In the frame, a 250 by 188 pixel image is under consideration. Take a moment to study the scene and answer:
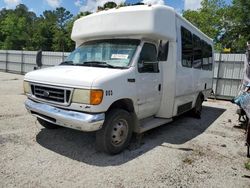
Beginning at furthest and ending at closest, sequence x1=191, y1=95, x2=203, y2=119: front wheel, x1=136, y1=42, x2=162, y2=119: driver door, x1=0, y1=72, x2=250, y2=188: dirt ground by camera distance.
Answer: x1=191, y1=95, x2=203, y2=119: front wheel < x1=136, y1=42, x2=162, y2=119: driver door < x1=0, y1=72, x2=250, y2=188: dirt ground

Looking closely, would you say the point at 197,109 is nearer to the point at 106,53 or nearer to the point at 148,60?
the point at 148,60

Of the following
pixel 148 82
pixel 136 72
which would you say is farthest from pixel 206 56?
pixel 136 72

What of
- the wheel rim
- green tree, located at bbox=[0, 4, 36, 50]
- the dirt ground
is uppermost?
green tree, located at bbox=[0, 4, 36, 50]

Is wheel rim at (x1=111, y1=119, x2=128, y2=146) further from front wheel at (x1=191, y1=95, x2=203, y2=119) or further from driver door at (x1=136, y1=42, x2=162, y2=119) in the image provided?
front wheel at (x1=191, y1=95, x2=203, y2=119)

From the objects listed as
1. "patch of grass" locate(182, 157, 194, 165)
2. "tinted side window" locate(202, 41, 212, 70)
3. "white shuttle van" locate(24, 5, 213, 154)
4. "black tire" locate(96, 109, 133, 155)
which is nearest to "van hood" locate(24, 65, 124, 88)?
"white shuttle van" locate(24, 5, 213, 154)

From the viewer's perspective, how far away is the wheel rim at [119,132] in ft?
16.2

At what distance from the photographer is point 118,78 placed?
469cm

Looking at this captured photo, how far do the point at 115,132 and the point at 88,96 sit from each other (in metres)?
1.06

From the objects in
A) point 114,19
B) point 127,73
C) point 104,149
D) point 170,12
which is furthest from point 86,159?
point 170,12

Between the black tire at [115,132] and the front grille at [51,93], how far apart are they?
33.1 inches

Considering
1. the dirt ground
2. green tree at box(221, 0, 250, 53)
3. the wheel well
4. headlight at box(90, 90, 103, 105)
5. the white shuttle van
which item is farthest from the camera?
green tree at box(221, 0, 250, 53)

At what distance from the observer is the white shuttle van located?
4.45m

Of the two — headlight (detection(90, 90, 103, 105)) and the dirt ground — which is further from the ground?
headlight (detection(90, 90, 103, 105))

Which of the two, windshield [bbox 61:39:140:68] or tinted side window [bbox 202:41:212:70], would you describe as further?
tinted side window [bbox 202:41:212:70]
